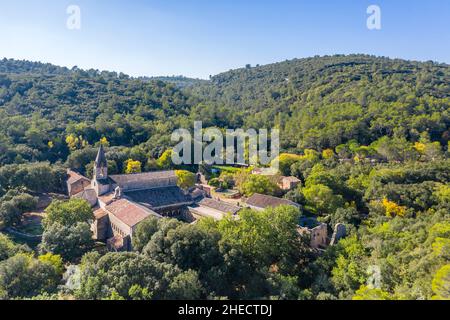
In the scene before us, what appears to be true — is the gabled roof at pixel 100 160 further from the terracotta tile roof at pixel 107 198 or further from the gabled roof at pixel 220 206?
the gabled roof at pixel 220 206

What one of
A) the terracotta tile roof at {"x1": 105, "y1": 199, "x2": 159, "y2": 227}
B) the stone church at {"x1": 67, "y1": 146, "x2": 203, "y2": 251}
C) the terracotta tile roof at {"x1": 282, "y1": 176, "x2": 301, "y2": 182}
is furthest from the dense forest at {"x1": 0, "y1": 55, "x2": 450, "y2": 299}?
the terracotta tile roof at {"x1": 105, "y1": 199, "x2": 159, "y2": 227}

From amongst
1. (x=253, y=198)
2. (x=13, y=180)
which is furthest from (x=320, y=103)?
(x=13, y=180)

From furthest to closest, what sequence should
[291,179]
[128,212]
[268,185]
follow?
[291,179] → [268,185] → [128,212]

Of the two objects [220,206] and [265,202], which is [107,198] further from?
[265,202]

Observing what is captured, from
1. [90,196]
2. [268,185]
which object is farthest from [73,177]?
[268,185]

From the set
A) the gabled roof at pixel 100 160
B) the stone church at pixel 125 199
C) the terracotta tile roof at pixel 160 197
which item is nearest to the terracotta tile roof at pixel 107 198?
the stone church at pixel 125 199

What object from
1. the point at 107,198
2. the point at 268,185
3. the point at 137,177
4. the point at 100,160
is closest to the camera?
the point at 107,198
